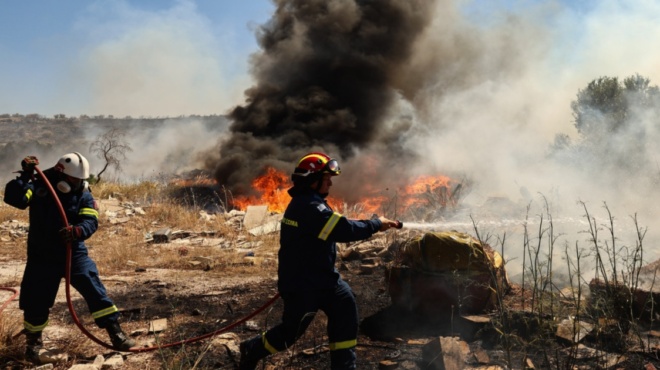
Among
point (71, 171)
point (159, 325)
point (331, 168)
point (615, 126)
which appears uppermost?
point (615, 126)

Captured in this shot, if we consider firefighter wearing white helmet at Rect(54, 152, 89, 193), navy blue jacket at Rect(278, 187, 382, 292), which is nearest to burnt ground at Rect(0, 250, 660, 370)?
navy blue jacket at Rect(278, 187, 382, 292)

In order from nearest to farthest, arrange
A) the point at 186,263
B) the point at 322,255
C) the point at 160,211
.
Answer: the point at 322,255 < the point at 186,263 < the point at 160,211

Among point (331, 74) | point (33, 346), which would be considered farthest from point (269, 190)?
point (33, 346)

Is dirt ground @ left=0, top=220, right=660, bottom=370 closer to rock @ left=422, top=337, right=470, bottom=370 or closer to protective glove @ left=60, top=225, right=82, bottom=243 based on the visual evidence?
rock @ left=422, top=337, right=470, bottom=370

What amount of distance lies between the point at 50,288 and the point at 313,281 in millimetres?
2343

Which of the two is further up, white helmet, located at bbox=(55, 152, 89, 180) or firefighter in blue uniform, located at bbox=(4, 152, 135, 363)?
white helmet, located at bbox=(55, 152, 89, 180)

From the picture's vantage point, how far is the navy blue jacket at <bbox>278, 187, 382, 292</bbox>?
10.3ft

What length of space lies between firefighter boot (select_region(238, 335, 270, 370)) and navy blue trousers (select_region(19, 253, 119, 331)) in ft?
4.59

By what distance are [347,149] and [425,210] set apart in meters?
6.47

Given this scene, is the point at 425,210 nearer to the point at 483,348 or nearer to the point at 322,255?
the point at 483,348

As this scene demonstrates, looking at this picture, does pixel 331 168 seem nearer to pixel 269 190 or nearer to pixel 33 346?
pixel 33 346

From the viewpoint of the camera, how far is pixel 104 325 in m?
3.89

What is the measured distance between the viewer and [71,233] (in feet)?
11.9

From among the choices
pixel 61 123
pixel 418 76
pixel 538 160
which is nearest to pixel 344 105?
pixel 418 76
